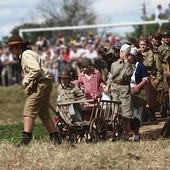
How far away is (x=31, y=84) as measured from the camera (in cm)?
1065

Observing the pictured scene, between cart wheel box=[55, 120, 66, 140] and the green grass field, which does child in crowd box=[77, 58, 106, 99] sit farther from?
the green grass field

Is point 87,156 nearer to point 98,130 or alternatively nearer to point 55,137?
point 55,137

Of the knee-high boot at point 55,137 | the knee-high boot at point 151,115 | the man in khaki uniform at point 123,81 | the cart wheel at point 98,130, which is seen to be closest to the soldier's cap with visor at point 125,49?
the man in khaki uniform at point 123,81

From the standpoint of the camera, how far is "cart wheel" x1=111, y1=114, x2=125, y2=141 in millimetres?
11648

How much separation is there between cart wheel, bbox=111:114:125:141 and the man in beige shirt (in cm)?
121

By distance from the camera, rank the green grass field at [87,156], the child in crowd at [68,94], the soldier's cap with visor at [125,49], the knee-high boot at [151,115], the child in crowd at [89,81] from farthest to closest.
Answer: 1. the knee-high boot at [151,115]
2. the child in crowd at [89,81]
3. the child in crowd at [68,94]
4. the soldier's cap with visor at [125,49]
5. the green grass field at [87,156]

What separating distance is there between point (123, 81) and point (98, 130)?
2.95 ft

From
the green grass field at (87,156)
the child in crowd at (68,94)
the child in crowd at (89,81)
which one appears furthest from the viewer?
the child in crowd at (89,81)

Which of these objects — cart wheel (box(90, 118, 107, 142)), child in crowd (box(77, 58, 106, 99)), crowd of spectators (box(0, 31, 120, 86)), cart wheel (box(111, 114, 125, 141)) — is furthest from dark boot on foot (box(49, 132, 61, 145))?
crowd of spectators (box(0, 31, 120, 86))

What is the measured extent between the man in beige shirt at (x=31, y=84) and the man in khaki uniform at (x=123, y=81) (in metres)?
1.27

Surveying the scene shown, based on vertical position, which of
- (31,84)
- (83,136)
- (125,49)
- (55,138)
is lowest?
(83,136)

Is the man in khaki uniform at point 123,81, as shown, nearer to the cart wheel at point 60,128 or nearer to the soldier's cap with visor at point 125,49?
the soldier's cap with visor at point 125,49

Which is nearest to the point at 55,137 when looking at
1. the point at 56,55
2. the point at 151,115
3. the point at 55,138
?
the point at 55,138

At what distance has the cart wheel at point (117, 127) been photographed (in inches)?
459
